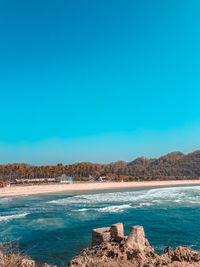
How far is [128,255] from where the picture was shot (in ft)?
21.9

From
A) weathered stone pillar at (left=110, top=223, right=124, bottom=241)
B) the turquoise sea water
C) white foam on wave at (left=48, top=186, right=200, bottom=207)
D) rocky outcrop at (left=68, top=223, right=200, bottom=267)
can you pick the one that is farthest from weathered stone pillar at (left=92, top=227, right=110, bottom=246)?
white foam on wave at (left=48, top=186, right=200, bottom=207)

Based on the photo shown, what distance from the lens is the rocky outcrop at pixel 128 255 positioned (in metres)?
6.29

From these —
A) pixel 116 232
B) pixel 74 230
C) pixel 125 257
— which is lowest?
pixel 74 230

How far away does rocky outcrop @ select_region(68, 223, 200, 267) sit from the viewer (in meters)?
6.29

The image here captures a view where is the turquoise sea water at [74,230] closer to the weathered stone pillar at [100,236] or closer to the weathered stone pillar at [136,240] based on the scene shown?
the weathered stone pillar at [100,236]

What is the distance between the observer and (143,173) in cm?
11725

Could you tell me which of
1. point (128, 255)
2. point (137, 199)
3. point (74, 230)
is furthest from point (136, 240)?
point (137, 199)

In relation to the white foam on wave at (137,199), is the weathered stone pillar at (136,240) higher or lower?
higher

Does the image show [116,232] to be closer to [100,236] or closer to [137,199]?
[100,236]

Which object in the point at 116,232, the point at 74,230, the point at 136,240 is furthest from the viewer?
the point at 74,230

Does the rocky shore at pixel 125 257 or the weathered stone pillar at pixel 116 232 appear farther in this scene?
the weathered stone pillar at pixel 116 232

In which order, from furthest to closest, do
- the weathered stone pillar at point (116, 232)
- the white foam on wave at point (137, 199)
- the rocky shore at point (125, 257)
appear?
the white foam on wave at point (137, 199) < the weathered stone pillar at point (116, 232) < the rocky shore at point (125, 257)

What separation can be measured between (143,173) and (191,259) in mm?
113922

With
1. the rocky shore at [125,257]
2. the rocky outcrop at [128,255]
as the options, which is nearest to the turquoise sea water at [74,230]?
the rocky shore at [125,257]
